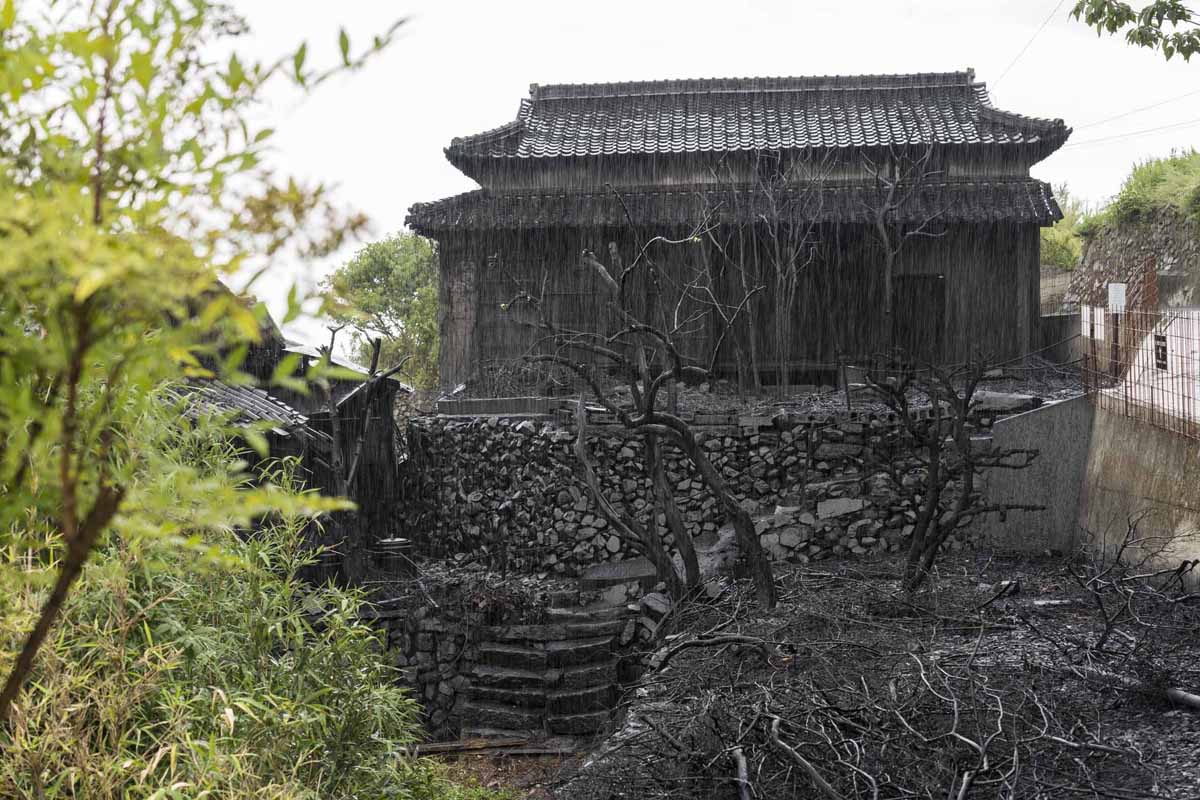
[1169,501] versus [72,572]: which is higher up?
[72,572]

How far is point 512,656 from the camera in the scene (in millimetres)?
9281

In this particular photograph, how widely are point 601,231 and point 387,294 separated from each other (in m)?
7.22

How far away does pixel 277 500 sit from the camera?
61.7 inches

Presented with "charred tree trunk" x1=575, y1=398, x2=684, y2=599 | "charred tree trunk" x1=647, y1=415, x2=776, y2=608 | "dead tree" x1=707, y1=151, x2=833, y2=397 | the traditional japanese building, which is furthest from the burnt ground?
the traditional japanese building

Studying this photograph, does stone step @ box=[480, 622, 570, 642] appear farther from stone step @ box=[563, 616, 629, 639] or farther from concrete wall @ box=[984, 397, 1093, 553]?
concrete wall @ box=[984, 397, 1093, 553]

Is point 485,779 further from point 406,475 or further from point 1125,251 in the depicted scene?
point 1125,251

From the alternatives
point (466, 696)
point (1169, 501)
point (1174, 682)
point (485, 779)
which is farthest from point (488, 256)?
point (1174, 682)

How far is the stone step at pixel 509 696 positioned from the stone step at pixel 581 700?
10 cm

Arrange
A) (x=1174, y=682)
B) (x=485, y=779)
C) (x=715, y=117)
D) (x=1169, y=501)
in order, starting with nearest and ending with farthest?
(x=1174, y=682) → (x=1169, y=501) → (x=485, y=779) → (x=715, y=117)

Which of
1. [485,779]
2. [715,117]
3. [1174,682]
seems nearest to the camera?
[1174,682]

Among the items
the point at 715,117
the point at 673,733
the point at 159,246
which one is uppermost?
the point at 715,117

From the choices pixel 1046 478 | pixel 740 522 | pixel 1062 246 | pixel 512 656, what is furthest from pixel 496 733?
pixel 1062 246

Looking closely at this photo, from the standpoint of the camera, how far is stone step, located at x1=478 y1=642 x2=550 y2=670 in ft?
30.0

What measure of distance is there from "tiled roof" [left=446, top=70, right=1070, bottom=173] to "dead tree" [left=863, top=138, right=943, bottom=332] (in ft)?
0.86
